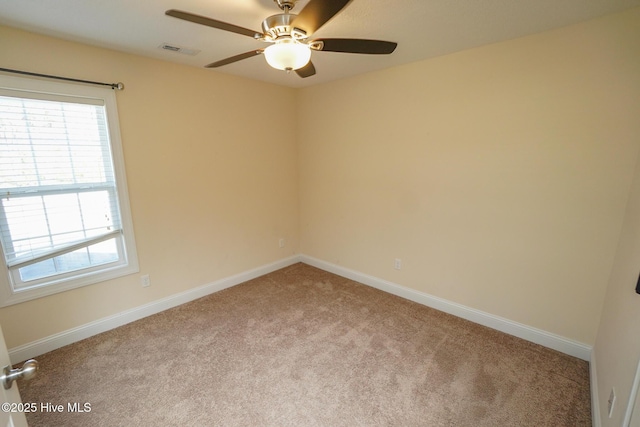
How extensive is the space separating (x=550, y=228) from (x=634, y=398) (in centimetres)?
132

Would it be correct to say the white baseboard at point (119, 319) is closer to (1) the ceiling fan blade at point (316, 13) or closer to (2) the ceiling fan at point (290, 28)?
(2) the ceiling fan at point (290, 28)

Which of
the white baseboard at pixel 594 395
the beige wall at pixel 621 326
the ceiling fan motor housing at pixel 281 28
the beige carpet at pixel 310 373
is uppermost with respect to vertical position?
the ceiling fan motor housing at pixel 281 28

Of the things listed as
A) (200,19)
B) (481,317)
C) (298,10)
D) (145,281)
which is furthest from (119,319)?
(481,317)

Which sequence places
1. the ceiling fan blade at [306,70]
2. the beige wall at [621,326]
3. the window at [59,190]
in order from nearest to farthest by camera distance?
the beige wall at [621,326] < the ceiling fan blade at [306,70] < the window at [59,190]

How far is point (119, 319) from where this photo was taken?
2.62 m

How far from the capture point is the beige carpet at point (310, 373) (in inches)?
67.7

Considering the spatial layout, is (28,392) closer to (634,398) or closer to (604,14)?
(634,398)

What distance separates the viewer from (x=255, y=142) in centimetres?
343

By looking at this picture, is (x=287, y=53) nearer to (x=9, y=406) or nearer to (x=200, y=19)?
(x=200, y=19)

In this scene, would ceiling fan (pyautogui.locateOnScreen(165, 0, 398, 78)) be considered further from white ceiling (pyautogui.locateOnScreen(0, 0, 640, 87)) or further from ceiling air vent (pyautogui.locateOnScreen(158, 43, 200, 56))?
ceiling air vent (pyautogui.locateOnScreen(158, 43, 200, 56))

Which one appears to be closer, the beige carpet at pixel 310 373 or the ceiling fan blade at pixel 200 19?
the ceiling fan blade at pixel 200 19

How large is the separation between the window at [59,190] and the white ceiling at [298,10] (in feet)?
1.58

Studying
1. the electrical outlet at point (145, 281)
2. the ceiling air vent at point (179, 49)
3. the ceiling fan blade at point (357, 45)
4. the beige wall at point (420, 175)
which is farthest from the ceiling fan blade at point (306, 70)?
the electrical outlet at point (145, 281)

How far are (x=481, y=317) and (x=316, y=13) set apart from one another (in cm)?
274
